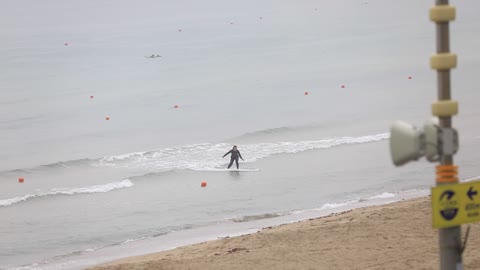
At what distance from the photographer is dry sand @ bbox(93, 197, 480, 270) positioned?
48.3 ft

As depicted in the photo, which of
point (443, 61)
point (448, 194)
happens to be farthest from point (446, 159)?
point (443, 61)

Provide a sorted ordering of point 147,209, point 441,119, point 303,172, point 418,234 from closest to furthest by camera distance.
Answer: point 441,119, point 418,234, point 147,209, point 303,172

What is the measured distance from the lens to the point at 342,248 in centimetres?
1614

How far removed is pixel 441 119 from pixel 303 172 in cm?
2545

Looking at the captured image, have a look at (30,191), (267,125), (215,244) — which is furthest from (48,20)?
(215,244)

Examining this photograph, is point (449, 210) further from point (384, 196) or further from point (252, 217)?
point (384, 196)

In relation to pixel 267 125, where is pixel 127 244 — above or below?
below

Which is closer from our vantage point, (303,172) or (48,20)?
(303,172)

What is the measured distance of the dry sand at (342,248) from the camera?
1471 cm

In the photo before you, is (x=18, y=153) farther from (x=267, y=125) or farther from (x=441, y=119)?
(x=441, y=119)

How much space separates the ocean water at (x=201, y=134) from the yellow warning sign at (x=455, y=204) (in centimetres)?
1510

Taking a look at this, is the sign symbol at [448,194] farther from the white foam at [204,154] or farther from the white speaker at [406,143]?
the white foam at [204,154]

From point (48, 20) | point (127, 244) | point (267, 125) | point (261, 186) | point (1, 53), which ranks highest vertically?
point (48, 20)

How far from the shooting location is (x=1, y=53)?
107750 millimetres
